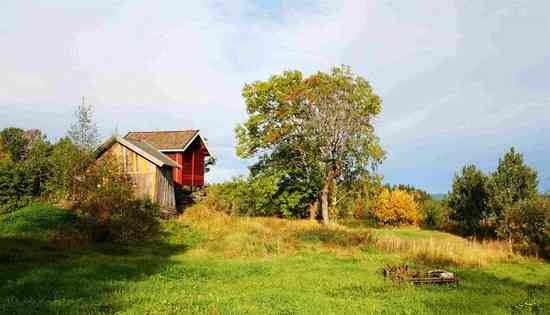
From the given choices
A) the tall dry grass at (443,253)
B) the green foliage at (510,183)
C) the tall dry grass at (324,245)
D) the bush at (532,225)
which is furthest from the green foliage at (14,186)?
the green foliage at (510,183)

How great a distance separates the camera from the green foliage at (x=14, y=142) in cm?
5405

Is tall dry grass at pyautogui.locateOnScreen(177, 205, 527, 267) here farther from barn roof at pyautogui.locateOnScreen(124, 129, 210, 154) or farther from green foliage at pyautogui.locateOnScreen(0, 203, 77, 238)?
barn roof at pyautogui.locateOnScreen(124, 129, 210, 154)

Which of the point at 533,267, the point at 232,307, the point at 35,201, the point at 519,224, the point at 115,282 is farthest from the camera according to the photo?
the point at 35,201

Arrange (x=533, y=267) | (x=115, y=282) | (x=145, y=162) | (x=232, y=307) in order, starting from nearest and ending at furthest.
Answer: (x=232, y=307) → (x=115, y=282) → (x=533, y=267) → (x=145, y=162)

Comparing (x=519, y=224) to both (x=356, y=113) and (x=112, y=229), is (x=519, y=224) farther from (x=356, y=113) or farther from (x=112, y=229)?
(x=112, y=229)

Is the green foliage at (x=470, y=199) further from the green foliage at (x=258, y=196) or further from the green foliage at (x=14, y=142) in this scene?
the green foliage at (x=14, y=142)

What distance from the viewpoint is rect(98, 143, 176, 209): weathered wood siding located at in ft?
100

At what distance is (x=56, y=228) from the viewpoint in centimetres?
2127

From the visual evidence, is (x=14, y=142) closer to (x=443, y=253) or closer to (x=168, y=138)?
(x=168, y=138)

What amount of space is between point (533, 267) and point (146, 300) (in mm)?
19297

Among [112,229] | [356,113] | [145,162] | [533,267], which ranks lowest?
[533,267]

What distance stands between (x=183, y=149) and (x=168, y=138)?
3049mm

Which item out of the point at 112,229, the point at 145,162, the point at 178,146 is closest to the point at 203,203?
the point at 178,146

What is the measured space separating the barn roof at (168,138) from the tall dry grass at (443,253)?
69.9 feet
